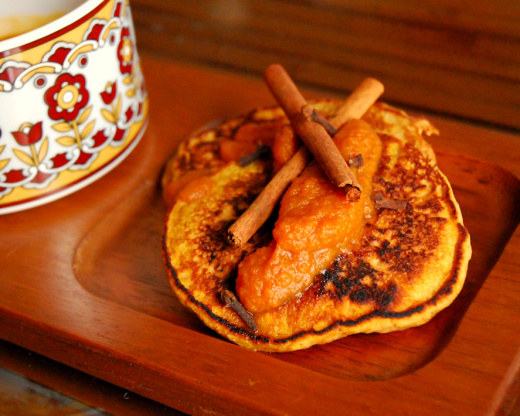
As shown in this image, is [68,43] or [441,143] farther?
[441,143]

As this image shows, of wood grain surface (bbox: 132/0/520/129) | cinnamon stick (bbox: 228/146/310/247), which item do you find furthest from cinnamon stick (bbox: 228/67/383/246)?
wood grain surface (bbox: 132/0/520/129)

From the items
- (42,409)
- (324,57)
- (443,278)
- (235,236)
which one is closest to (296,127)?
(235,236)

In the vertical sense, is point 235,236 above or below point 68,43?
below

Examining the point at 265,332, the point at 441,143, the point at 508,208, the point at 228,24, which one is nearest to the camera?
the point at 265,332

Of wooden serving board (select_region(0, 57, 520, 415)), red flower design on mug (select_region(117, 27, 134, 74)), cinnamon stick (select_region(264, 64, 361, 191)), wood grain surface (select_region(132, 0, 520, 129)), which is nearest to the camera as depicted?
wooden serving board (select_region(0, 57, 520, 415))

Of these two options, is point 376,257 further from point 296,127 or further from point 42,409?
point 42,409

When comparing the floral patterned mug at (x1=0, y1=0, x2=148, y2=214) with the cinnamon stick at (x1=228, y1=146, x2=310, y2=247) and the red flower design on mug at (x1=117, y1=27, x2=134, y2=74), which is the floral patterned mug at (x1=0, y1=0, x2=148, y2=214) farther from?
the cinnamon stick at (x1=228, y1=146, x2=310, y2=247)
